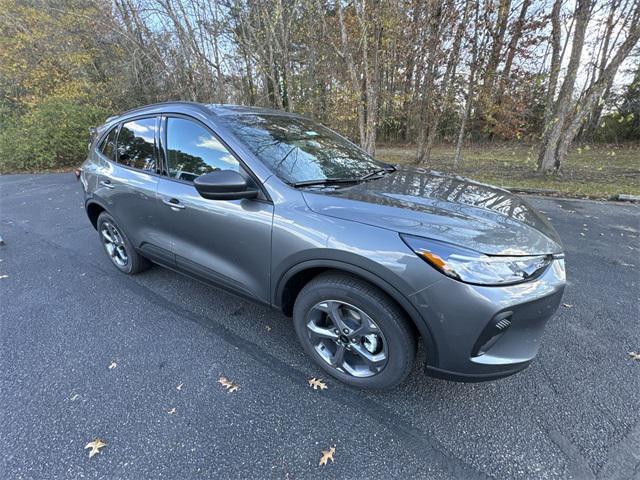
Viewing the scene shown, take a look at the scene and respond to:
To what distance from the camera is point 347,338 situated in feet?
5.90

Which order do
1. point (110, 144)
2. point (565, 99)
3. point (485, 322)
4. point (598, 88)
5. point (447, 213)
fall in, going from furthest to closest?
point (565, 99) → point (598, 88) → point (110, 144) → point (447, 213) → point (485, 322)

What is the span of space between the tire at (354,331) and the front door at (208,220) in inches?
14.6

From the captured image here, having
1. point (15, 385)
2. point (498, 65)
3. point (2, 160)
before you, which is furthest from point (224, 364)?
point (2, 160)

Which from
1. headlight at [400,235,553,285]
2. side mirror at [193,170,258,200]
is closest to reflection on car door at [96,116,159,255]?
side mirror at [193,170,258,200]

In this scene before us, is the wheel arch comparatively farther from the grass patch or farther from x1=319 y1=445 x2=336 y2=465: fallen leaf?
the grass patch

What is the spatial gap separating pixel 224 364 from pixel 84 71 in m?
15.4

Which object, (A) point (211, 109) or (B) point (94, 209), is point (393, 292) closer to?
(A) point (211, 109)

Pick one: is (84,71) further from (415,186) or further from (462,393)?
(462,393)

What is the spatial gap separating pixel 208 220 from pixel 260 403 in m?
1.24

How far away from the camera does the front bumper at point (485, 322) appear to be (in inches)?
54.2

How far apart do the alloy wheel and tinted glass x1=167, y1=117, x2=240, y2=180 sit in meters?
1.11

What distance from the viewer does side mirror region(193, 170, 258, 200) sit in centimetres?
172

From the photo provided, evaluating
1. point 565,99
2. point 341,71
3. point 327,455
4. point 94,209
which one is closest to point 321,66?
point 341,71

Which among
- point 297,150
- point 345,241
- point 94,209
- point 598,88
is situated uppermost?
point 598,88
